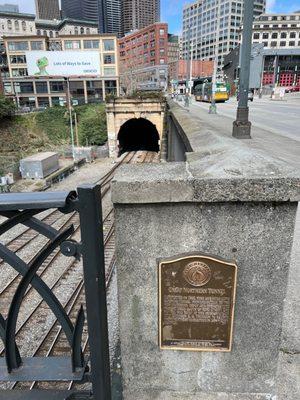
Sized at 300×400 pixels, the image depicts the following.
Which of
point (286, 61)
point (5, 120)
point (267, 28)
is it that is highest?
point (267, 28)

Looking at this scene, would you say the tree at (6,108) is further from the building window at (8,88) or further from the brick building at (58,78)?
the building window at (8,88)

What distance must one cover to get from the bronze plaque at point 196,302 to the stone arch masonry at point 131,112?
44.5m

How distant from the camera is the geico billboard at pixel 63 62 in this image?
57.9 metres

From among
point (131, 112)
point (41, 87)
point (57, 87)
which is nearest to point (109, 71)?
point (57, 87)

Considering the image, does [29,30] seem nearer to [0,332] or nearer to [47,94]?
[47,94]

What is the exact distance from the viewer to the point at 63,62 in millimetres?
58094

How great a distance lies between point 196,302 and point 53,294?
1.03m

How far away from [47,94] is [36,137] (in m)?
33.7

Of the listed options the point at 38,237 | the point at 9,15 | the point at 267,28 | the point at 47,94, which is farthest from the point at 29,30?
the point at 38,237

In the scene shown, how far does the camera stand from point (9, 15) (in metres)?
114

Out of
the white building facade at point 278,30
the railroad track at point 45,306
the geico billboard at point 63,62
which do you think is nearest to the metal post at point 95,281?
the railroad track at point 45,306

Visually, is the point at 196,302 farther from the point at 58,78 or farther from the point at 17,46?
the point at 17,46

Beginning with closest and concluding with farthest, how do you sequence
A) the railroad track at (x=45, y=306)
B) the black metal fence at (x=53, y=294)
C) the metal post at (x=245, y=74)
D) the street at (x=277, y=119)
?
the black metal fence at (x=53, y=294)
the railroad track at (x=45, y=306)
the metal post at (x=245, y=74)
the street at (x=277, y=119)

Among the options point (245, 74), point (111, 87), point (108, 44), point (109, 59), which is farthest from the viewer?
point (111, 87)
